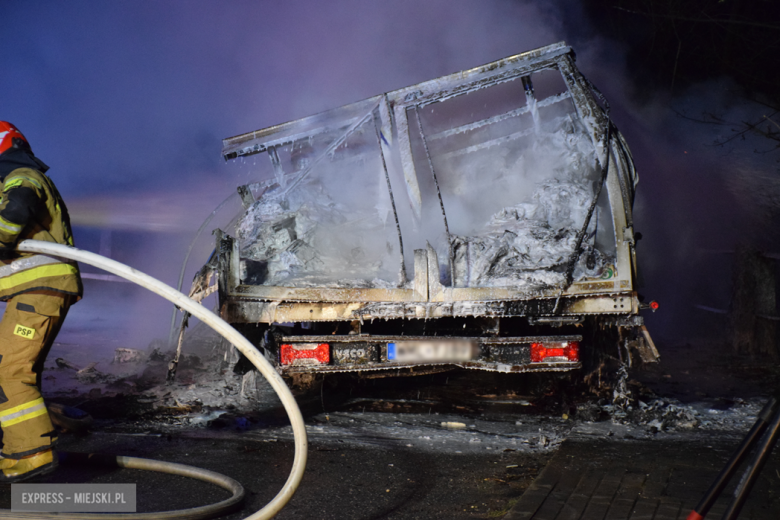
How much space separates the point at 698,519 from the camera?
1493 mm

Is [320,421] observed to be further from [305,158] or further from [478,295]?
[305,158]

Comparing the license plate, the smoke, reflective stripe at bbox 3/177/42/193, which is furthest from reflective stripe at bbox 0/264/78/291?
the smoke

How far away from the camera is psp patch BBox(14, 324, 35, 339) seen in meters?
2.62

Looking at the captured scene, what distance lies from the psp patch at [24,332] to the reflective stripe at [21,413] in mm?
313

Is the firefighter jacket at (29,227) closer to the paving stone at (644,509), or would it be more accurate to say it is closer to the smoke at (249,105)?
the paving stone at (644,509)

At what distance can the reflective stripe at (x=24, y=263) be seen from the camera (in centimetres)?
267

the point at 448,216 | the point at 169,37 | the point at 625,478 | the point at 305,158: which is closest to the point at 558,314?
the point at 625,478

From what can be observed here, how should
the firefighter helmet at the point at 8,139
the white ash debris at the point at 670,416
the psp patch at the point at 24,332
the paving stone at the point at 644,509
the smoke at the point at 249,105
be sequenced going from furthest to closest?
the smoke at the point at 249,105 < the white ash debris at the point at 670,416 < the firefighter helmet at the point at 8,139 < the psp patch at the point at 24,332 < the paving stone at the point at 644,509

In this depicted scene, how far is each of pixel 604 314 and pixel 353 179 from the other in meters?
2.55

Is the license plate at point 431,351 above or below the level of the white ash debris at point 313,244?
below

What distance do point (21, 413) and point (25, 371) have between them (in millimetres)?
199

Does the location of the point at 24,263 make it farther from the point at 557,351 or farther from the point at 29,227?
the point at 557,351

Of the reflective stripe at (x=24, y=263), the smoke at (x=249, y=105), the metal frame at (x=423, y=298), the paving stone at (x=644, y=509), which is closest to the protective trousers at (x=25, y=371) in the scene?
the reflective stripe at (x=24, y=263)

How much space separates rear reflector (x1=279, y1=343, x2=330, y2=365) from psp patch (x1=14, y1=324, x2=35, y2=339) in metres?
1.45
